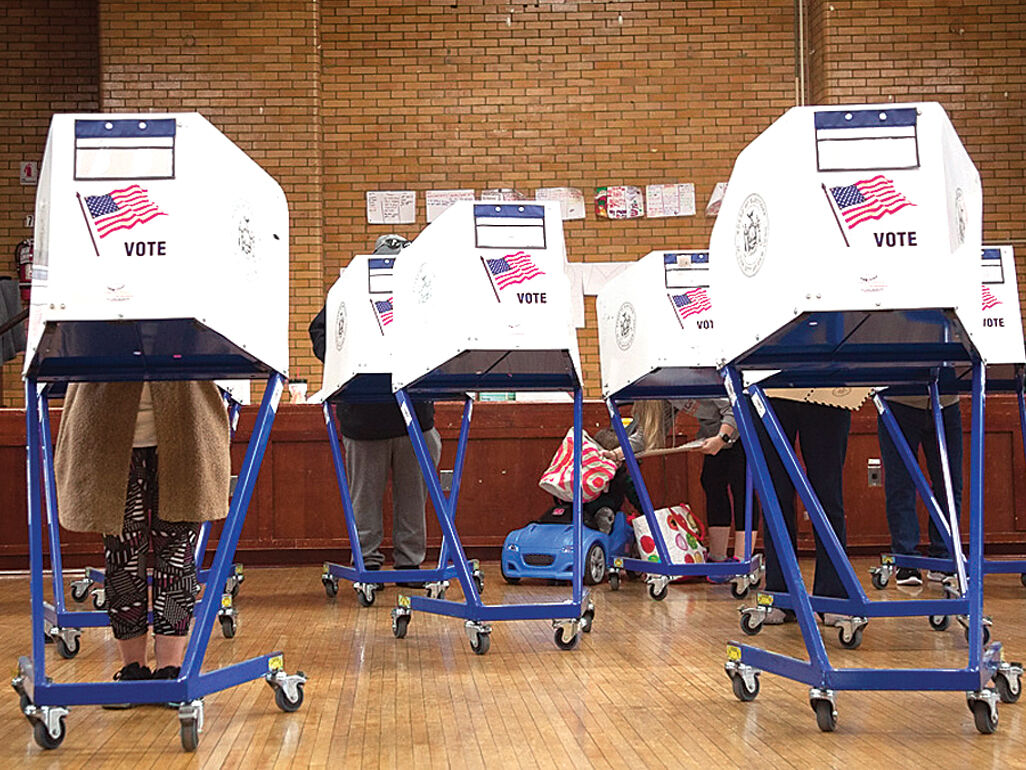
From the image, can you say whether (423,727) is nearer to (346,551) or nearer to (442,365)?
(442,365)

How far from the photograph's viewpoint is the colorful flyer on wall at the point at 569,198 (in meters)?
9.62

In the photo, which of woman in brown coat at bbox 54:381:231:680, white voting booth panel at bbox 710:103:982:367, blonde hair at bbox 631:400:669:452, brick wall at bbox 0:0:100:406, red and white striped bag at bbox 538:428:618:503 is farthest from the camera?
brick wall at bbox 0:0:100:406

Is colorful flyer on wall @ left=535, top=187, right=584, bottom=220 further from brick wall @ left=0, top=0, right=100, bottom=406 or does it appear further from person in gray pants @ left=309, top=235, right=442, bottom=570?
person in gray pants @ left=309, top=235, right=442, bottom=570

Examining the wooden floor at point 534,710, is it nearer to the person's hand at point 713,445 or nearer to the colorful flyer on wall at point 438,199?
the person's hand at point 713,445

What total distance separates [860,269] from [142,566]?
1.79 meters

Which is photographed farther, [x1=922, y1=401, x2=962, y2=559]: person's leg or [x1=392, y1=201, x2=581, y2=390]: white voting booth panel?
[x1=922, y1=401, x2=962, y2=559]: person's leg

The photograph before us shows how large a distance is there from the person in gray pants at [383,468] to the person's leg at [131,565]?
258cm

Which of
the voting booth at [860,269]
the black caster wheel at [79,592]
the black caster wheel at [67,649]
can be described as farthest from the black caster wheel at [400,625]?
the black caster wheel at [79,592]

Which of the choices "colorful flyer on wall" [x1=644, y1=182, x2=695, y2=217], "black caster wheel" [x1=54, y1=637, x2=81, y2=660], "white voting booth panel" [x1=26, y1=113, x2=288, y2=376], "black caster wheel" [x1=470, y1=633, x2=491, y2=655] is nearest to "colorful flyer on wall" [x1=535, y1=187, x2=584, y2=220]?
"colorful flyer on wall" [x1=644, y1=182, x2=695, y2=217]

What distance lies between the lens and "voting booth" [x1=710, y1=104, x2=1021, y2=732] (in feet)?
8.61

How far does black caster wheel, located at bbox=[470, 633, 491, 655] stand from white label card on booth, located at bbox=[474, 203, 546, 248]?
1215mm

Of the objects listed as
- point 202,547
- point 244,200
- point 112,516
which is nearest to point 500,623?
point 202,547

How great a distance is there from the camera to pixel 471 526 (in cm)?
714

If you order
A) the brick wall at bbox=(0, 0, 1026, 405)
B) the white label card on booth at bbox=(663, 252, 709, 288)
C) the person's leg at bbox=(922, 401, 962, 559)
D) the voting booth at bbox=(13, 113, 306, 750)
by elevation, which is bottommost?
the person's leg at bbox=(922, 401, 962, 559)
